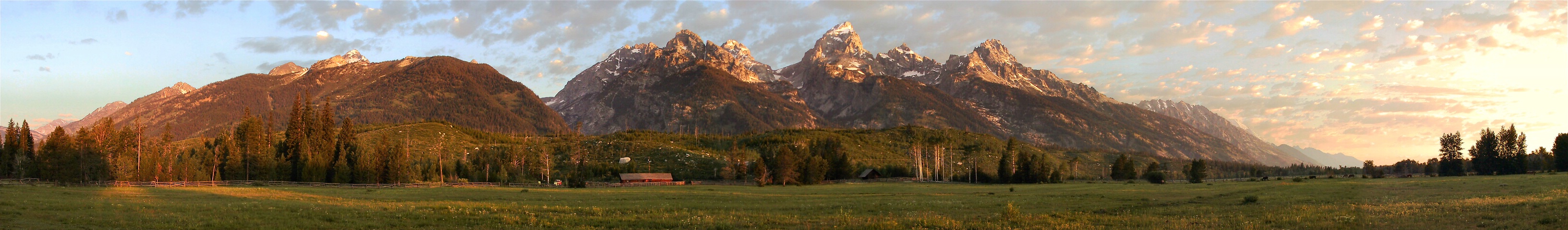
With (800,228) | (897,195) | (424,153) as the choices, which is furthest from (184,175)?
(800,228)

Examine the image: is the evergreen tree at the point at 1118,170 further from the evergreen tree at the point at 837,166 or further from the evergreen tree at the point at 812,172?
the evergreen tree at the point at 812,172

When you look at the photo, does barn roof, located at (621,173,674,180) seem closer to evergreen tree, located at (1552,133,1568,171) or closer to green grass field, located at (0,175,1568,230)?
green grass field, located at (0,175,1568,230)

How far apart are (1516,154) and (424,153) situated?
649 ft

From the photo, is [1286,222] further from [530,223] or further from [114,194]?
[114,194]

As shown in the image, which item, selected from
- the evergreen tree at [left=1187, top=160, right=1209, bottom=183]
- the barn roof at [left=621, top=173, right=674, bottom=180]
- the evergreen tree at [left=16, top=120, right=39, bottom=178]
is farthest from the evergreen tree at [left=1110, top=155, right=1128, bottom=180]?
the evergreen tree at [left=16, top=120, right=39, bottom=178]

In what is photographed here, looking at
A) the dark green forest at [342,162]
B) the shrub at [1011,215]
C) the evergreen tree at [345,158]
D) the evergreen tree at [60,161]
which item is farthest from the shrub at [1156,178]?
the evergreen tree at [60,161]

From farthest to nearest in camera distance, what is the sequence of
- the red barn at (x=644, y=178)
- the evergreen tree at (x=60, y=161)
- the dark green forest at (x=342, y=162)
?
1. the red barn at (x=644, y=178)
2. the dark green forest at (x=342, y=162)
3. the evergreen tree at (x=60, y=161)

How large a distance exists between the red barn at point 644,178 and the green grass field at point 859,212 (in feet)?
261

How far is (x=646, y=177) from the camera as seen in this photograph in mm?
133375

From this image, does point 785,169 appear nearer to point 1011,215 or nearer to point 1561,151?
point 1011,215

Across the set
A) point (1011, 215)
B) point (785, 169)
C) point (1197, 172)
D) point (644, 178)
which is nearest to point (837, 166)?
point (785, 169)

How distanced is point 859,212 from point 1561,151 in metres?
126

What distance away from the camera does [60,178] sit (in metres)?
84.1

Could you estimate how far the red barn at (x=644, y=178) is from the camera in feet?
430
